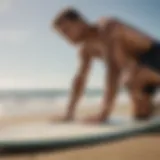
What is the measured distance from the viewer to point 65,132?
111 cm

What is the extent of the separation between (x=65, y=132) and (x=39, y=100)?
0.10 metres

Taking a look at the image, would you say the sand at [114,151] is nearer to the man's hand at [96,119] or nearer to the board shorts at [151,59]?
the man's hand at [96,119]

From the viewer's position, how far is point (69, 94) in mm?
1134

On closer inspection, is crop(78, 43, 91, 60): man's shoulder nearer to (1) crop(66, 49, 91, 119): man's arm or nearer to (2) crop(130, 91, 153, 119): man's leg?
(1) crop(66, 49, 91, 119): man's arm

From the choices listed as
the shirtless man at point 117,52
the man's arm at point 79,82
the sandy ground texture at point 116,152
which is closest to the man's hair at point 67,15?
the shirtless man at point 117,52

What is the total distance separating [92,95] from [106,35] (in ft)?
0.53

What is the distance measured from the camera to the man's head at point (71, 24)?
1148mm

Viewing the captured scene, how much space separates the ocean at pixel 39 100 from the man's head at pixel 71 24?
145 mm

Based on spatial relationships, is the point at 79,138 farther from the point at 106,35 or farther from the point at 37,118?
the point at 106,35

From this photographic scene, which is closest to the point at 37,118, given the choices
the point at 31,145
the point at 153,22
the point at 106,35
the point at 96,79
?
the point at 31,145

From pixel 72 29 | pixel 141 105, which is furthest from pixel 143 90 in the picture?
pixel 72 29

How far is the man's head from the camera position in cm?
115

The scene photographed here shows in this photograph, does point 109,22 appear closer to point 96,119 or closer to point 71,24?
point 71,24

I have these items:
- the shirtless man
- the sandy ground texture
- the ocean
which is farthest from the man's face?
the sandy ground texture
